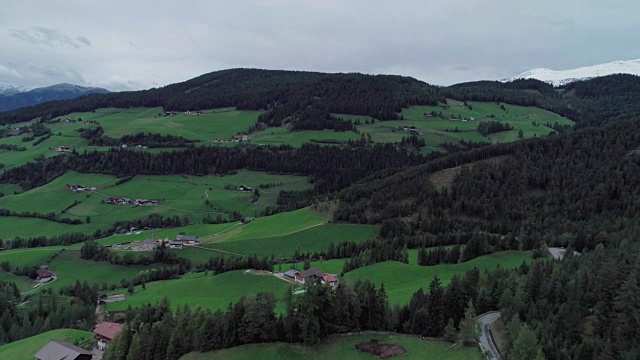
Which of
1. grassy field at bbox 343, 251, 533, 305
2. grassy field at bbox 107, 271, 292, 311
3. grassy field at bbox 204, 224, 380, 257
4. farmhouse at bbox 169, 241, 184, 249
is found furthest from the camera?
farmhouse at bbox 169, 241, 184, 249

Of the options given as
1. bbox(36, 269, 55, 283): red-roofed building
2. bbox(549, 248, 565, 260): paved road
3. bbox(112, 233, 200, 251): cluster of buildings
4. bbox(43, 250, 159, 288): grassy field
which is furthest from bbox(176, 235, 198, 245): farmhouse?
bbox(549, 248, 565, 260): paved road

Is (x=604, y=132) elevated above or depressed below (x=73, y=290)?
above

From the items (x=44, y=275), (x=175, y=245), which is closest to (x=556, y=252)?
(x=175, y=245)

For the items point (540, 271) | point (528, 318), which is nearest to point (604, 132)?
point (540, 271)

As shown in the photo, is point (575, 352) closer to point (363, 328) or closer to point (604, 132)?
point (363, 328)

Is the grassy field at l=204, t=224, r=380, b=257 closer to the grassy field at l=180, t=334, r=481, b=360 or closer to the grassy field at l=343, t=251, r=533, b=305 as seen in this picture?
the grassy field at l=343, t=251, r=533, b=305

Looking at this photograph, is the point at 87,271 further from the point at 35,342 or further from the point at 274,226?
the point at 274,226
